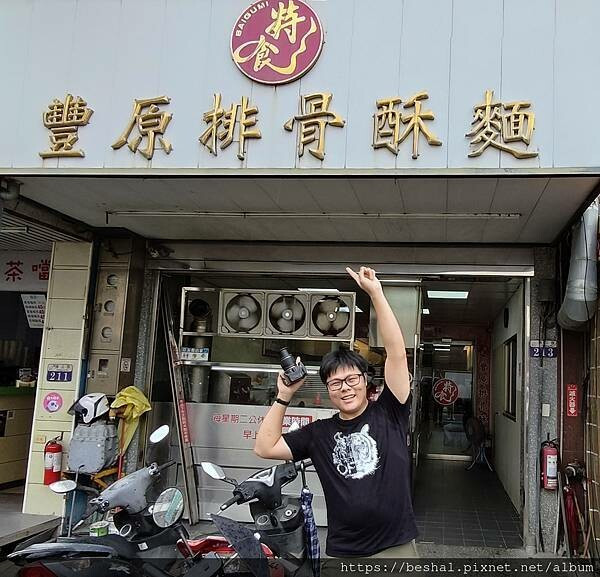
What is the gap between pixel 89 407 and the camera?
5277 millimetres

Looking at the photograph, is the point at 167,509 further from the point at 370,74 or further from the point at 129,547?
the point at 370,74

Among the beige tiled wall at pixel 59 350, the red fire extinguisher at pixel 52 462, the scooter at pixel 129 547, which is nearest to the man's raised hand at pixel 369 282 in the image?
the scooter at pixel 129 547

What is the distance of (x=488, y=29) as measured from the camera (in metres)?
3.65

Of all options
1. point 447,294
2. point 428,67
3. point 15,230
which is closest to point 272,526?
point 428,67

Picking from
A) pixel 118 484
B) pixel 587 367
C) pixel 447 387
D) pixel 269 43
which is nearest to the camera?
pixel 118 484

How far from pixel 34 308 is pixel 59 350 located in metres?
1.54

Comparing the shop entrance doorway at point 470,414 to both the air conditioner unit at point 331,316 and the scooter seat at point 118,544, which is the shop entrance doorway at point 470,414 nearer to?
the air conditioner unit at point 331,316

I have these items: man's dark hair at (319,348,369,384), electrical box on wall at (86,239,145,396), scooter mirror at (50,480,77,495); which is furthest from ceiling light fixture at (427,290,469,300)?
man's dark hair at (319,348,369,384)

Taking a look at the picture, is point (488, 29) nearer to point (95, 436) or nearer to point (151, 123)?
point (151, 123)

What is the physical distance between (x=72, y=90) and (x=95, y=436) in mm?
2866

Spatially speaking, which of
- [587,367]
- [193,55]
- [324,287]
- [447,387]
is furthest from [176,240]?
[447,387]

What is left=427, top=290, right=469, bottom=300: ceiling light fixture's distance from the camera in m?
7.37

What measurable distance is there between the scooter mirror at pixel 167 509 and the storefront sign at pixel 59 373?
120 inches

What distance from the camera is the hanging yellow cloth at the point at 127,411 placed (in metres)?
5.49
